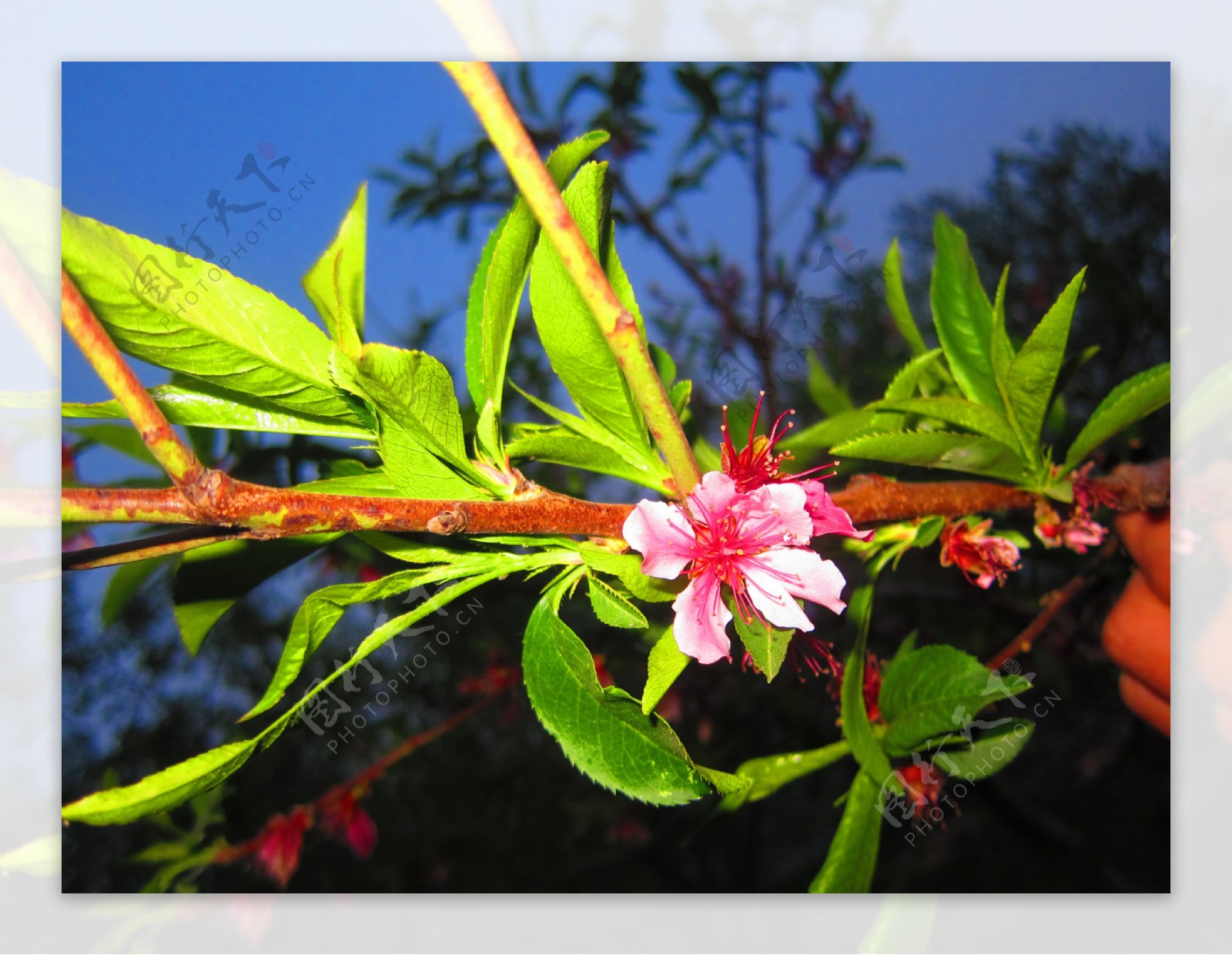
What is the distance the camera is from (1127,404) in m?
0.65

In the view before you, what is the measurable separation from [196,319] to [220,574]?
26 cm

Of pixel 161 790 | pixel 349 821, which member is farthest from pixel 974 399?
pixel 349 821

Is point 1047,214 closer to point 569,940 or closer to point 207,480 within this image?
point 569,940

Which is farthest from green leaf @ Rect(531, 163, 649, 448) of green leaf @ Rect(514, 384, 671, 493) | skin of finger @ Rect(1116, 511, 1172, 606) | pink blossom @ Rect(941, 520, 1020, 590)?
skin of finger @ Rect(1116, 511, 1172, 606)

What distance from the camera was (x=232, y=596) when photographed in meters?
0.67

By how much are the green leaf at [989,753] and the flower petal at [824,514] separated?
0.31 metres

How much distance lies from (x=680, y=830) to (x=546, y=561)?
48.9 inches

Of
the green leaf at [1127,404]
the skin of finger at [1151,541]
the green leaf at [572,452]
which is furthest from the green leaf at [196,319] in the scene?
the skin of finger at [1151,541]

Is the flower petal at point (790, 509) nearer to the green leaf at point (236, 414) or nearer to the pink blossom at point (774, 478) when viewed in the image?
the pink blossom at point (774, 478)

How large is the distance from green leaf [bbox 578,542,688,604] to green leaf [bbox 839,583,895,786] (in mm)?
232

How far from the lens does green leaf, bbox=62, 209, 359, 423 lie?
0.43 meters

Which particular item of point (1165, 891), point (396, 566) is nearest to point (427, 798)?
point (396, 566)

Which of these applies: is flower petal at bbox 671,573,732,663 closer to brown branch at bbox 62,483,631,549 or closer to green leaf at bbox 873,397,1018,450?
brown branch at bbox 62,483,631,549

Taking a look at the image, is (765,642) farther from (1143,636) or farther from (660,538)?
(1143,636)
